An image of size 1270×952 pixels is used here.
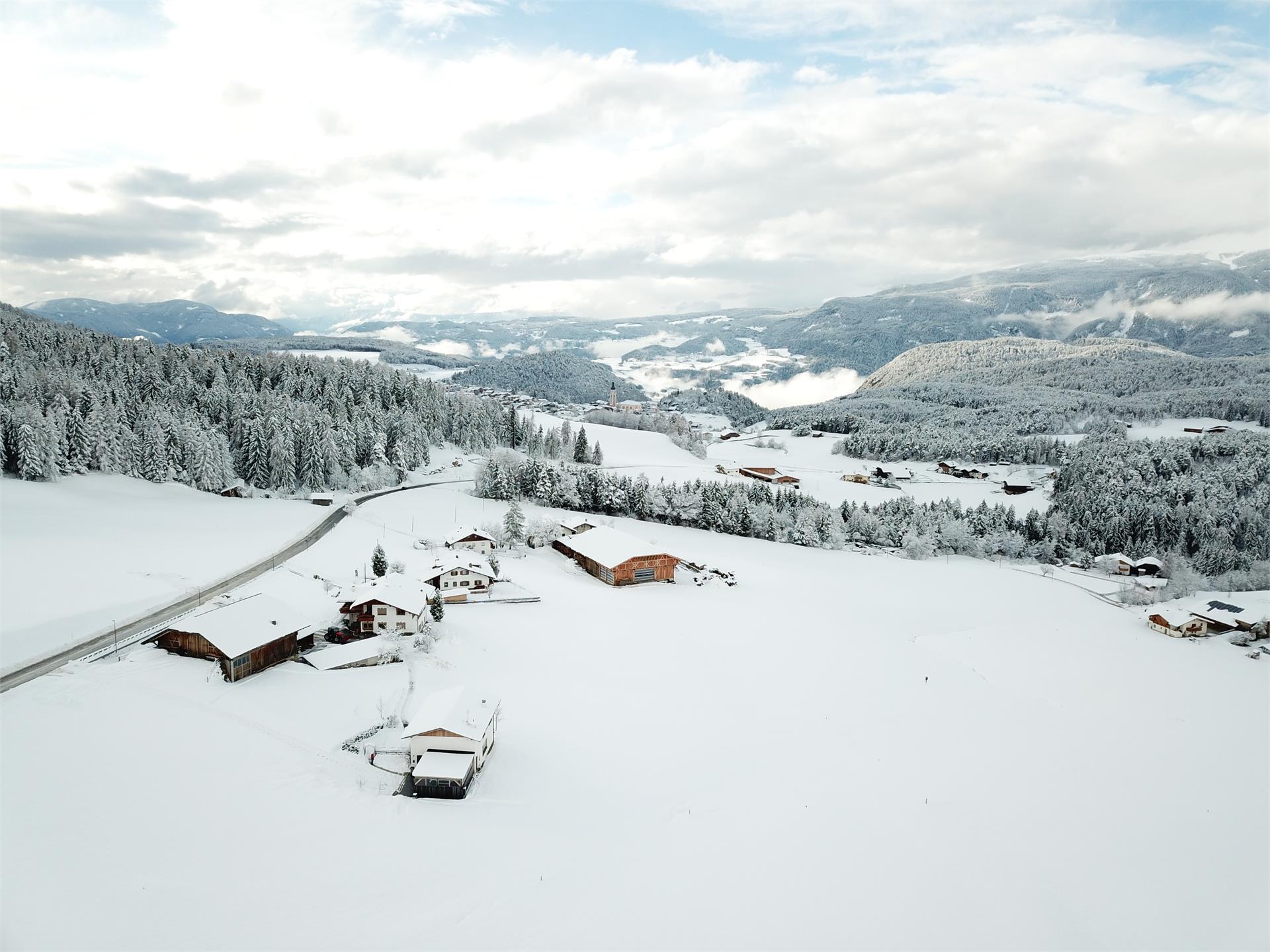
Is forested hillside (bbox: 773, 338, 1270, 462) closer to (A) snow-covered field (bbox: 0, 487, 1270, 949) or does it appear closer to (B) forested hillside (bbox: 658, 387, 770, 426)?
(B) forested hillside (bbox: 658, 387, 770, 426)

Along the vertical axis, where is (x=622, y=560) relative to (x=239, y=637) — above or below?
below

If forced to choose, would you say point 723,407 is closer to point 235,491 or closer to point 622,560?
point 235,491

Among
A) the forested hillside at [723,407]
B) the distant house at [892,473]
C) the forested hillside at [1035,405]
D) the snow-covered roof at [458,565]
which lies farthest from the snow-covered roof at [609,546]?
the forested hillside at [723,407]

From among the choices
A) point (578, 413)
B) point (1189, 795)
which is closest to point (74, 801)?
point (1189, 795)

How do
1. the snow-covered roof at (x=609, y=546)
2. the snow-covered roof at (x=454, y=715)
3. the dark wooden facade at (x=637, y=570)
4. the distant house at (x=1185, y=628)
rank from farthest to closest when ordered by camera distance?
the snow-covered roof at (x=609, y=546)
the dark wooden facade at (x=637, y=570)
the distant house at (x=1185, y=628)
the snow-covered roof at (x=454, y=715)

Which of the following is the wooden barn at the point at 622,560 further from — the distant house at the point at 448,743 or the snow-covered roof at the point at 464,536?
the distant house at the point at 448,743

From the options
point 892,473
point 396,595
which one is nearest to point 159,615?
point 396,595
